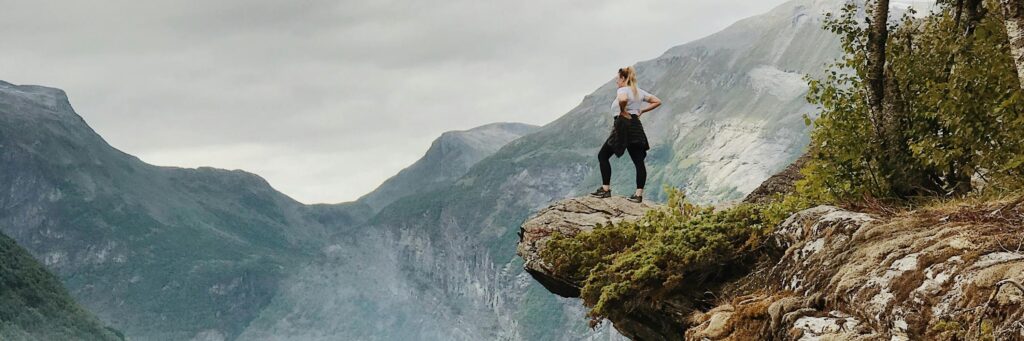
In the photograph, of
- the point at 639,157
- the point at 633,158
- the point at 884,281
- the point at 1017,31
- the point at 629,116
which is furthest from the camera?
the point at 639,157

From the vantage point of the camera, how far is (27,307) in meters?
188

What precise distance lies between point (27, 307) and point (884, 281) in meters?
212

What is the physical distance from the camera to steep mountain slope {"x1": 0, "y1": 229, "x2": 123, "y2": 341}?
18462 centimetres

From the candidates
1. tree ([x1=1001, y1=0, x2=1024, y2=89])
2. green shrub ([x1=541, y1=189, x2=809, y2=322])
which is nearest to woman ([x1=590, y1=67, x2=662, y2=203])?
green shrub ([x1=541, y1=189, x2=809, y2=322])

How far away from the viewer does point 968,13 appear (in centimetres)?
1175

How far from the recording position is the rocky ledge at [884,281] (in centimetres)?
658

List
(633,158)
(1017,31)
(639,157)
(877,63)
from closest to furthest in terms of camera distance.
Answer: (1017,31) < (877,63) < (633,158) < (639,157)

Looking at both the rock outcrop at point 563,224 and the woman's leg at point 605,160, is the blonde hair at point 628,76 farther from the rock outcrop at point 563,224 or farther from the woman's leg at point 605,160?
the rock outcrop at point 563,224

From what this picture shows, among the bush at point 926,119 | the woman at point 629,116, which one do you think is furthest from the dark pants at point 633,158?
the bush at point 926,119

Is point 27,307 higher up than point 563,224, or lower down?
lower down

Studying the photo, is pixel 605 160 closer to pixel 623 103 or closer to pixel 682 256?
pixel 623 103

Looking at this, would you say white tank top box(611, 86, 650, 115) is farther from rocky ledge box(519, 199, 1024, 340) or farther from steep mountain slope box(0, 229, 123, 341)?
steep mountain slope box(0, 229, 123, 341)

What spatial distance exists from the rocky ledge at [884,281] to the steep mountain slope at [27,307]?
664 feet

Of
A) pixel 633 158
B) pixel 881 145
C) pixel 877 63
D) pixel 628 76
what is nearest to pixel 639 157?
pixel 633 158
